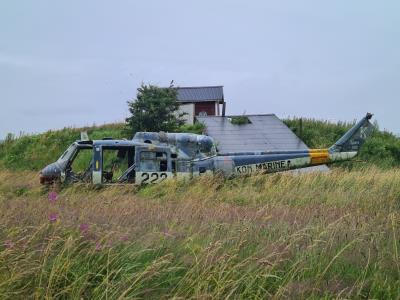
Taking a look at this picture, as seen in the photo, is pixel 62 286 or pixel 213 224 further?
pixel 213 224

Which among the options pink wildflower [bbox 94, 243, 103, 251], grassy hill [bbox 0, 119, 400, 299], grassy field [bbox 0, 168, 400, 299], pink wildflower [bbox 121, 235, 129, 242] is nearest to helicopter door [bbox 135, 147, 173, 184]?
grassy hill [bbox 0, 119, 400, 299]

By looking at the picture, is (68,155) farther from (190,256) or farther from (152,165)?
(190,256)

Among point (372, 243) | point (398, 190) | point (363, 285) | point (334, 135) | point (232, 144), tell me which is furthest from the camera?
point (334, 135)

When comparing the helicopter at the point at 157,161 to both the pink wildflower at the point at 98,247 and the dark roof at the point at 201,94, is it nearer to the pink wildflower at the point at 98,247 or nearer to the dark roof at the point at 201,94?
the pink wildflower at the point at 98,247

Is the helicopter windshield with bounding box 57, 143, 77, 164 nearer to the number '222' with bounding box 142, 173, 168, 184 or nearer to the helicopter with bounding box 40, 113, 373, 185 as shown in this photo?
the helicopter with bounding box 40, 113, 373, 185

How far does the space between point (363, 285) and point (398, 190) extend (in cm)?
674

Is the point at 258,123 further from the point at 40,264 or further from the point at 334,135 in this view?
the point at 40,264

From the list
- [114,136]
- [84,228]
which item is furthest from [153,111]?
[84,228]

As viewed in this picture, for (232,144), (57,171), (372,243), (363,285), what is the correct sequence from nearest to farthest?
(363,285) → (372,243) → (57,171) → (232,144)

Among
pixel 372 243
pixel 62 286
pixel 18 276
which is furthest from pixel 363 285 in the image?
pixel 18 276

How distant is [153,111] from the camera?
77.8 ft

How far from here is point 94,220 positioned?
485cm

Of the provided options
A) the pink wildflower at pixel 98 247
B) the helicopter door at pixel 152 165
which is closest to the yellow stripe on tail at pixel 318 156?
the helicopter door at pixel 152 165

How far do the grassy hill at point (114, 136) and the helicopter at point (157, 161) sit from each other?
35.6 feet
